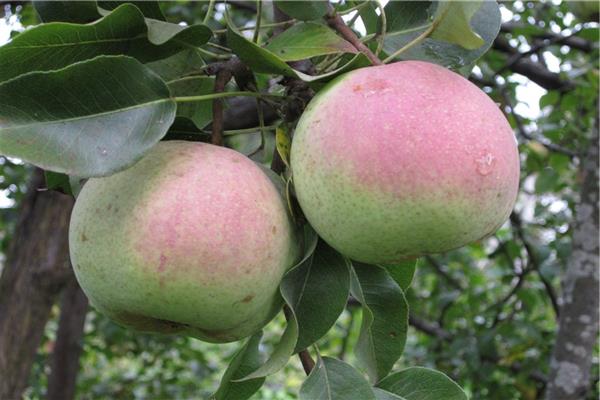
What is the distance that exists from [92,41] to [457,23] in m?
0.39

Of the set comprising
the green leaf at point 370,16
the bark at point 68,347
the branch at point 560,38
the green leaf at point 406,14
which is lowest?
the bark at point 68,347

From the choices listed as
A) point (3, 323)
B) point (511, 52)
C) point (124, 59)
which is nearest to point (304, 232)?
point (124, 59)

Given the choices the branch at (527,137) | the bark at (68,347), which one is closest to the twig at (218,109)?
the branch at (527,137)

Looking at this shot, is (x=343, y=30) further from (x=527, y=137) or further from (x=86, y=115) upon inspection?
(x=527, y=137)

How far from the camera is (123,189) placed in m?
0.81

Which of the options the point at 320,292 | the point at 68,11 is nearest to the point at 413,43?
the point at 320,292

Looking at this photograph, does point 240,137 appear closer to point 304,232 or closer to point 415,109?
point 304,232

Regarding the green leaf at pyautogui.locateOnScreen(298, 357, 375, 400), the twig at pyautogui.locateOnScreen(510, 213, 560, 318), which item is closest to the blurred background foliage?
the twig at pyautogui.locateOnScreen(510, 213, 560, 318)

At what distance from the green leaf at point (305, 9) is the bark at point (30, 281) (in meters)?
1.49

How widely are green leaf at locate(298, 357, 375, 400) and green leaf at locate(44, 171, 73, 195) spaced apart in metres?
0.40

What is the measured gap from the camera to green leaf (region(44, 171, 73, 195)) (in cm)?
100

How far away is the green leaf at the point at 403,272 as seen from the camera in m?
1.03

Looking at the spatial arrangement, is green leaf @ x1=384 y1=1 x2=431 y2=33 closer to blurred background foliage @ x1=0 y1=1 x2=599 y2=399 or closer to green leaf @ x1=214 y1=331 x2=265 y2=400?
green leaf @ x1=214 y1=331 x2=265 y2=400

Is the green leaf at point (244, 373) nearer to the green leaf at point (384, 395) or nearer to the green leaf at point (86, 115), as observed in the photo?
the green leaf at point (384, 395)
